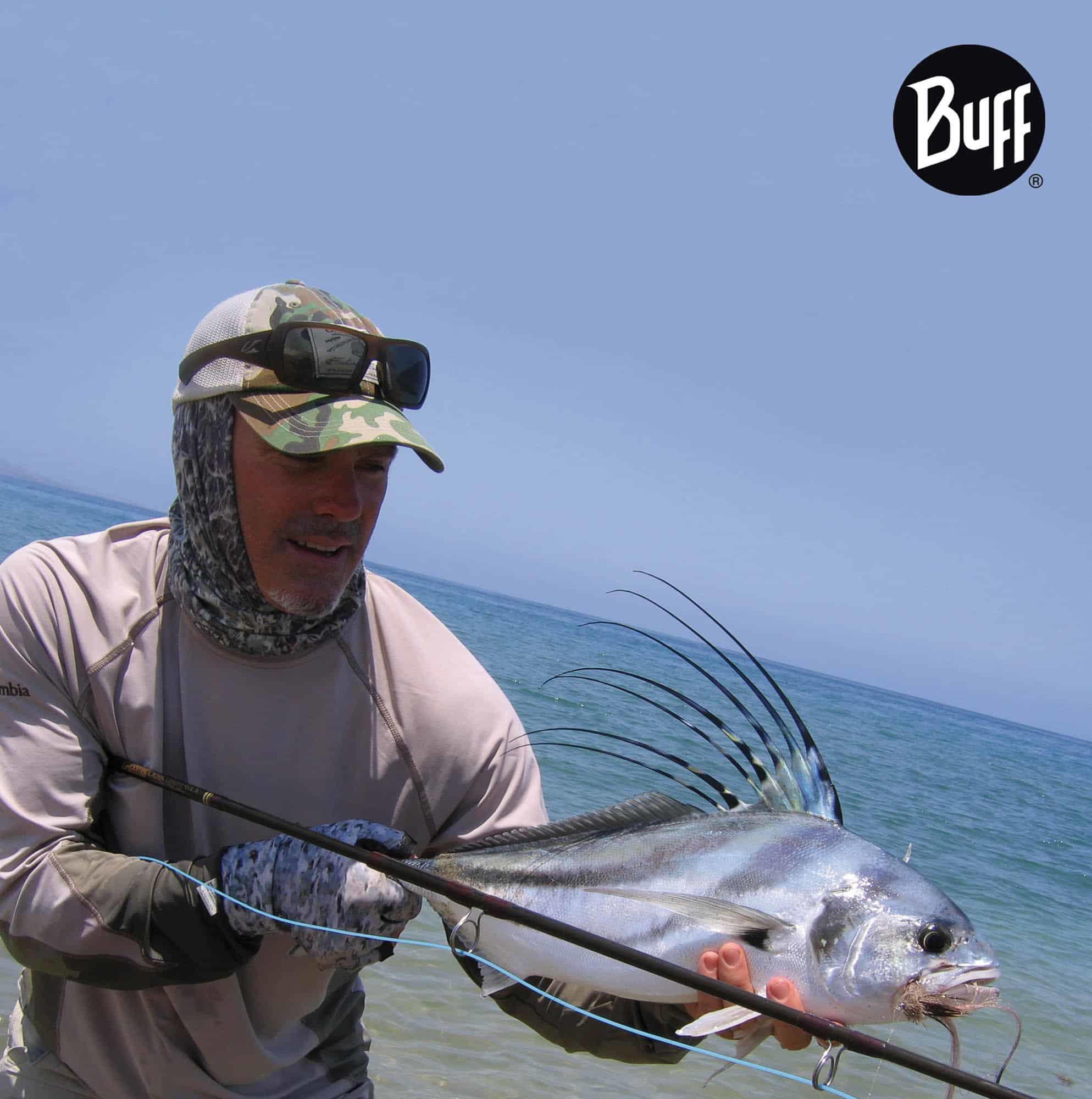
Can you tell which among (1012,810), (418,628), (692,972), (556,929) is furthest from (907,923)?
(1012,810)

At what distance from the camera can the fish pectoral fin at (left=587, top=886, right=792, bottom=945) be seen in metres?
1.98

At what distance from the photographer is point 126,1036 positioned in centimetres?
225

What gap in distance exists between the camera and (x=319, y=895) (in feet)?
6.74

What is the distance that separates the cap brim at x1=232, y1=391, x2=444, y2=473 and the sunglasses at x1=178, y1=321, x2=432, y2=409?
5 centimetres

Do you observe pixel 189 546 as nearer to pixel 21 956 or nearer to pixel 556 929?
pixel 21 956

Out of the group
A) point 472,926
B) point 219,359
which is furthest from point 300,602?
point 472,926

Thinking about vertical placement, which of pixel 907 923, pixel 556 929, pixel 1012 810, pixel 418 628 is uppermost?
pixel 418 628

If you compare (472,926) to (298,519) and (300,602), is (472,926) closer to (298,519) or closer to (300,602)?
(300,602)

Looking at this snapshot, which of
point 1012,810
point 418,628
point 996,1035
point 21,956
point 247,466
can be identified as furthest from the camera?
point 1012,810

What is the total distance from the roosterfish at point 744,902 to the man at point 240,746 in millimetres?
192

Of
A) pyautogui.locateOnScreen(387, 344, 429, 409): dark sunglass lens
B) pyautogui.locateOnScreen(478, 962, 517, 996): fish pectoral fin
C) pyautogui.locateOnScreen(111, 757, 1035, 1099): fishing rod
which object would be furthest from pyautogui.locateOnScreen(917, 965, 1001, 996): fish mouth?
pyautogui.locateOnScreen(387, 344, 429, 409): dark sunglass lens

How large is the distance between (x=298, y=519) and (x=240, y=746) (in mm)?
549

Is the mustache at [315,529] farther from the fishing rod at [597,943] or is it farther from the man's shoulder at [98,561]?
the fishing rod at [597,943]

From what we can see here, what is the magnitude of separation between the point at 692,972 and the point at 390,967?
392 centimetres
